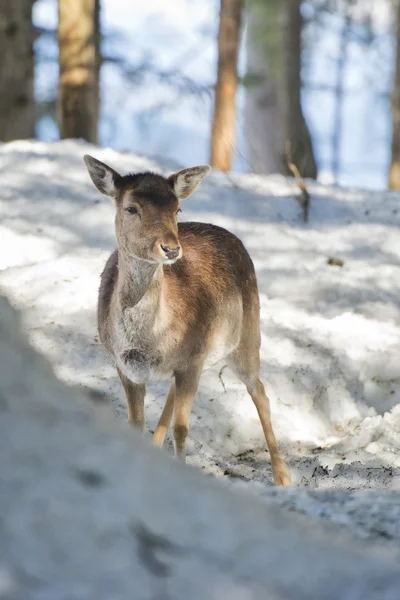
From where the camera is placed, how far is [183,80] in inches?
543

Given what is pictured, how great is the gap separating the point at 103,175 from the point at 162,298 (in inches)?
33.7

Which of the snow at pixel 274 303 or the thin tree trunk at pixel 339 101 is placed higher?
the snow at pixel 274 303

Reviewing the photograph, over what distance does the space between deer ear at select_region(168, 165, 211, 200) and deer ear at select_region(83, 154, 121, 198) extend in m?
0.34

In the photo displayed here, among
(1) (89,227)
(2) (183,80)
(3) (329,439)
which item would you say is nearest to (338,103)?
(2) (183,80)

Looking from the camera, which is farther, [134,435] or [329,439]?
[329,439]

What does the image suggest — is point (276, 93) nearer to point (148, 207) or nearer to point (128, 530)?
point (148, 207)

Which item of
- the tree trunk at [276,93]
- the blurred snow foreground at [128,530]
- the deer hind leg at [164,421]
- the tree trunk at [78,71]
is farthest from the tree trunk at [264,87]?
the blurred snow foreground at [128,530]

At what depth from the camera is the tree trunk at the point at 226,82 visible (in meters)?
12.5

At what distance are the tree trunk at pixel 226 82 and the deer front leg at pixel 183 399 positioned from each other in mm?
7829

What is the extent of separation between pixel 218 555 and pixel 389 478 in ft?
12.3

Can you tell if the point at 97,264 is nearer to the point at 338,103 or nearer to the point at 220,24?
the point at 220,24

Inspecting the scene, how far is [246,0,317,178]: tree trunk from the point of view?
16188 millimetres

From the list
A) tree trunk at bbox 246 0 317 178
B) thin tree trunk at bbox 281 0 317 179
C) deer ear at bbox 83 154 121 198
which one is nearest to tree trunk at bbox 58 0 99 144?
tree trunk at bbox 246 0 317 178

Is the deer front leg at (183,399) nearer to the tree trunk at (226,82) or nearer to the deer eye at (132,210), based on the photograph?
the deer eye at (132,210)
